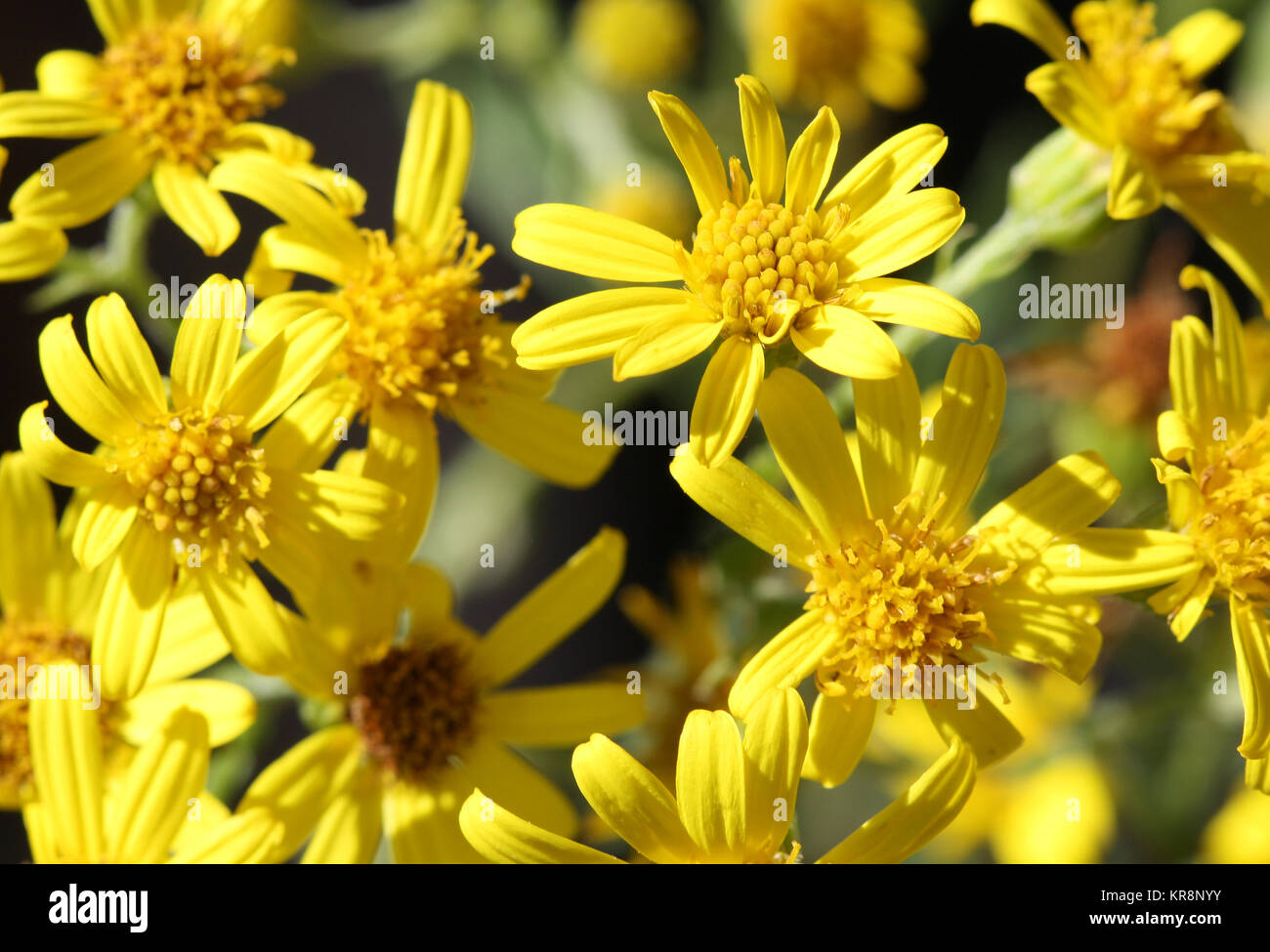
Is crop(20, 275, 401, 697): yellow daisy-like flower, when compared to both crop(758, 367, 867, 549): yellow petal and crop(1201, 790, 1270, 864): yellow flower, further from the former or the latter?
crop(1201, 790, 1270, 864): yellow flower

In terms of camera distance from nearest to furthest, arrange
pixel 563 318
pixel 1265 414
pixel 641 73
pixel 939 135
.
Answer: pixel 563 318 → pixel 939 135 → pixel 1265 414 → pixel 641 73

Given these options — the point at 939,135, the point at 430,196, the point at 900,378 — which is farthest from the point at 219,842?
the point at 939,135

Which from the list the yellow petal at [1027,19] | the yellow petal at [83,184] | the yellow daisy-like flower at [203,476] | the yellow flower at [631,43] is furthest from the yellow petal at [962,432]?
the yellow flower at [631,43]

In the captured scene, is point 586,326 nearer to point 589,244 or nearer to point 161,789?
point 589,244

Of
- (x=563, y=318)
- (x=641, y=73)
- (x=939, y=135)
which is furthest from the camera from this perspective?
(x=641, y=73)

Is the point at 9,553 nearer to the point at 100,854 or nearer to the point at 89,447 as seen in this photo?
the point at 89,447

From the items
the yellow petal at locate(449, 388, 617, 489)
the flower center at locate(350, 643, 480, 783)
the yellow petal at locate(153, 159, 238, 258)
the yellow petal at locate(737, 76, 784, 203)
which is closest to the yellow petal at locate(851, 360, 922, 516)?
the yellow petal at locate(737, 76, 784, 203)

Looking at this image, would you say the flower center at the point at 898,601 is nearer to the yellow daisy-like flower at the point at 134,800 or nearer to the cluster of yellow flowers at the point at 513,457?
the cluster of yellow flowers at the point at 513,457
